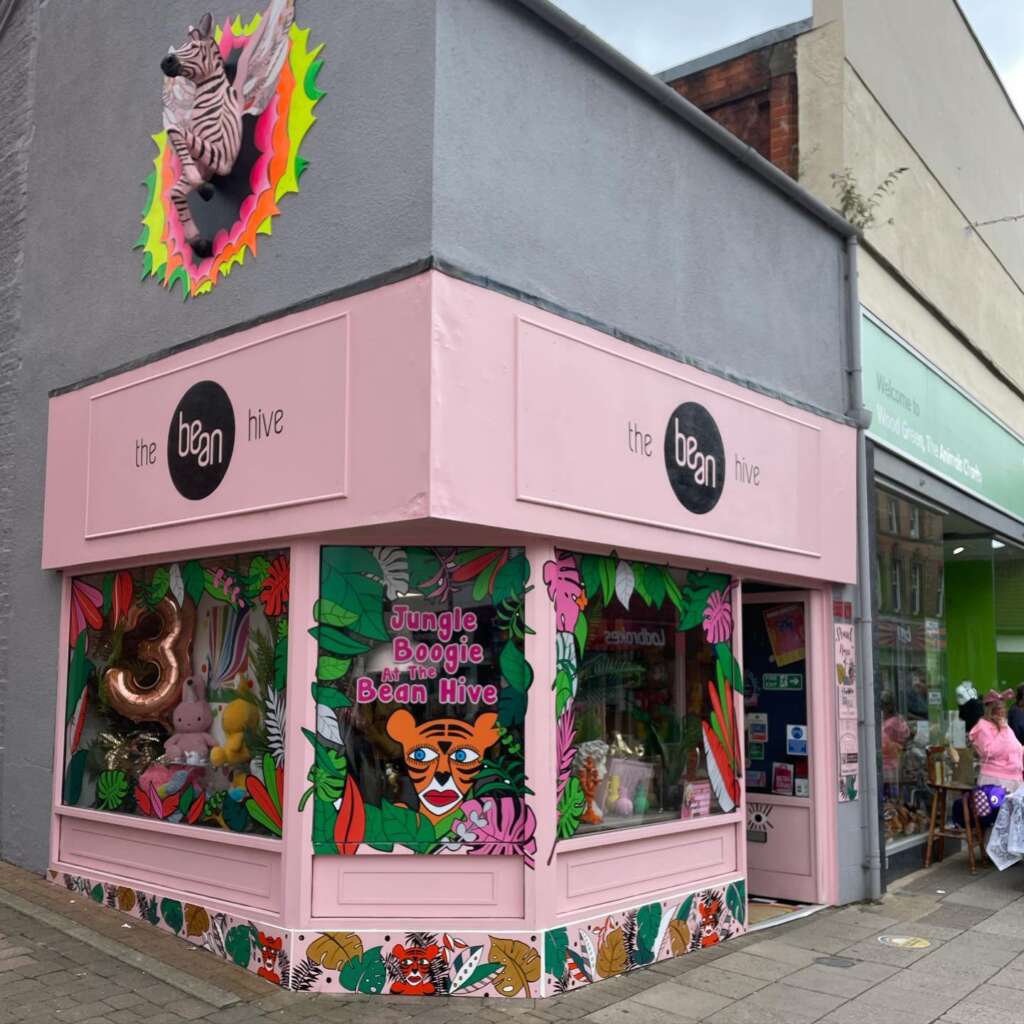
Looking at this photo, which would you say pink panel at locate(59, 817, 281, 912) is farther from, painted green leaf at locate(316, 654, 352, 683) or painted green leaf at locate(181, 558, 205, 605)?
painted green leaf at locate(181, 558, 205, 605)

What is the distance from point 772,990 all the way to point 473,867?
6.14ft

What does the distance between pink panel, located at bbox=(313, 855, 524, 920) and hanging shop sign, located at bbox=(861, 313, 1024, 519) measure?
208 inches

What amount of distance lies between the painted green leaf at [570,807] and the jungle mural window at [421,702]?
288 millimetres

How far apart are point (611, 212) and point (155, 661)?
4187 mm

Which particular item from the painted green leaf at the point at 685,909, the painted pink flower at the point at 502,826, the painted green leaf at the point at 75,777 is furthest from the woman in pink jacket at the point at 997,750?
A: the painted green leaf at the point at 75,777

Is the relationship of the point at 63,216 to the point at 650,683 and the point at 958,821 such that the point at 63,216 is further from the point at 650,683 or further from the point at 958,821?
the point at 958,821

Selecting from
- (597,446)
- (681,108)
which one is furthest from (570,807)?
(681,108)

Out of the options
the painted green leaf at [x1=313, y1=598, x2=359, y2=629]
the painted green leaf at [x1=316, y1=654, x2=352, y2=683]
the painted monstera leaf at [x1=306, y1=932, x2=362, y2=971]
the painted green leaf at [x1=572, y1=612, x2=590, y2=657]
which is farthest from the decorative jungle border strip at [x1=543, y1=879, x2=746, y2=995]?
the painted green leaf at [x1=313, y1=598, x2=359, y2=629]

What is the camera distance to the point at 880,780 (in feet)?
30.5

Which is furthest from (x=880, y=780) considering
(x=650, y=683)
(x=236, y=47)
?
(x=236, y=47)

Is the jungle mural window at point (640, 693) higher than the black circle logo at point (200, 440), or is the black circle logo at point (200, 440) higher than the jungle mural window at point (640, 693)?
the black circle logo at point (200, 440)

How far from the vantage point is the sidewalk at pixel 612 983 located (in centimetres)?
591

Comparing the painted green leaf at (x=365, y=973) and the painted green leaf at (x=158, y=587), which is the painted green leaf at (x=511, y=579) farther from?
the painted green leaf at (x=158, y=587)

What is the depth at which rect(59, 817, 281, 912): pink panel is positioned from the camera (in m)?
6.58
